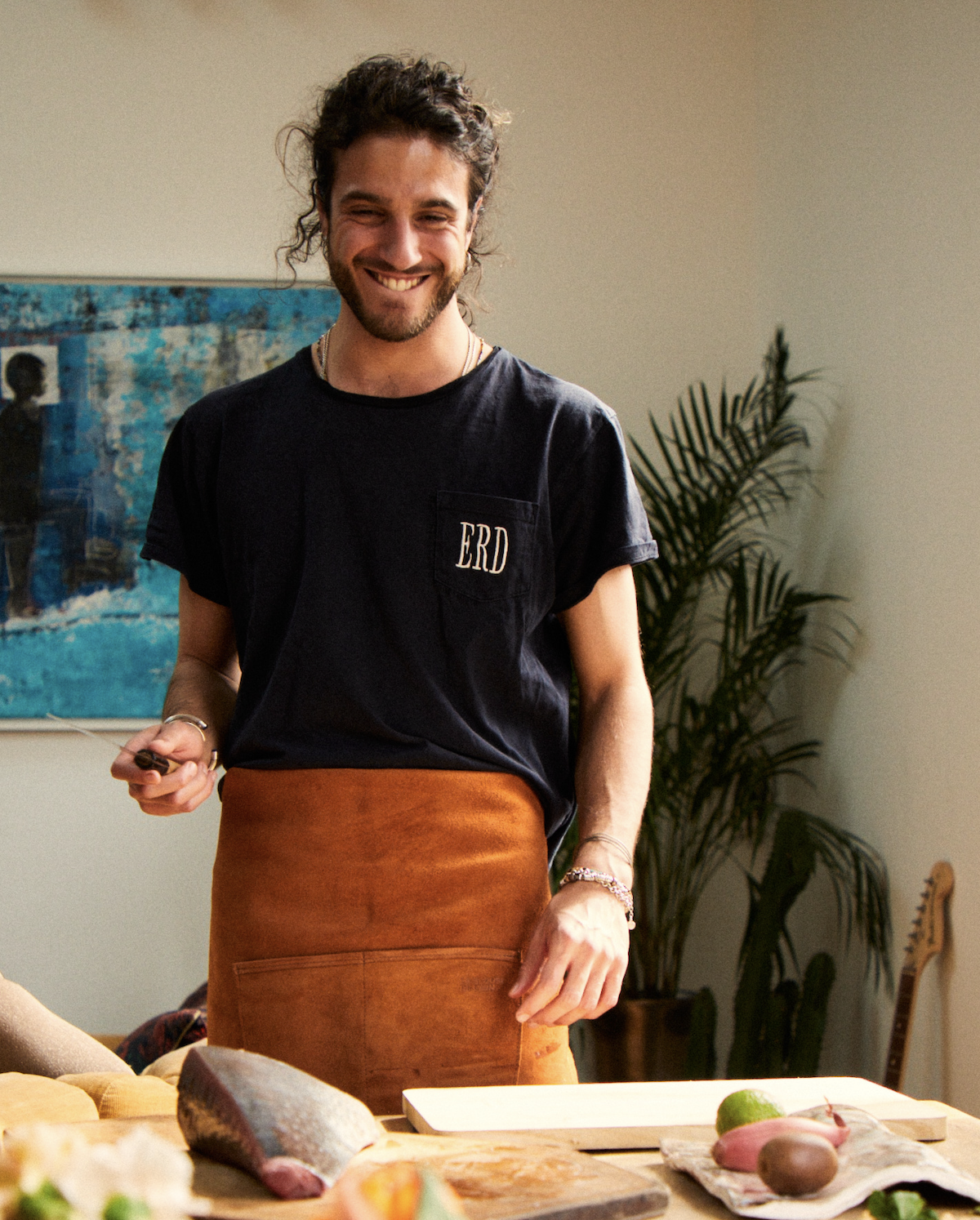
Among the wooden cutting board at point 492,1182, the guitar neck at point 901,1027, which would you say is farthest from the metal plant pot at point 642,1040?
the wooden cutting board at point 492,1182

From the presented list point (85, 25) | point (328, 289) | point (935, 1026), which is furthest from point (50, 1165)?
point (85, 25)

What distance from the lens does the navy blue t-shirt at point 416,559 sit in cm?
125

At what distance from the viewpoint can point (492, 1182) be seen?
775 millimetres

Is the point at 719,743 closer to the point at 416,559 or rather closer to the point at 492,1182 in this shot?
the point at 416,559

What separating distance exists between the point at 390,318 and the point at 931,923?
73.1 inches

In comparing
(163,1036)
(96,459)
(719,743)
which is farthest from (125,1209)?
(96,459)

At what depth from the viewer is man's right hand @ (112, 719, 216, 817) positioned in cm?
123

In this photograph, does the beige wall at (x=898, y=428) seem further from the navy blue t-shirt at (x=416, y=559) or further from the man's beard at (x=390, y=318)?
the man's beard at (x=390, y=318)

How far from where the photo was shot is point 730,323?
3889 millimetres

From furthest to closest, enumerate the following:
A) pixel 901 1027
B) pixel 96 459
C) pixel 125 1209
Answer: pixel 96 459 < pixel 901 1027 < pixel 125 1209

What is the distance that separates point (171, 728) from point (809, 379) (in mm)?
2533

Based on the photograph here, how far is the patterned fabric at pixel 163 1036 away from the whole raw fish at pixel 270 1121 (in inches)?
83.7

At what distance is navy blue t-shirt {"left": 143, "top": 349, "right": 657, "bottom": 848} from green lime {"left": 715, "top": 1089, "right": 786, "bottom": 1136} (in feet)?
1.37

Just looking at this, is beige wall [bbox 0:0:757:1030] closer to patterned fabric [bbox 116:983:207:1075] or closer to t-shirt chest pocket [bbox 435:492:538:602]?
patterned fabric [bbox 116:983:207:1075]
